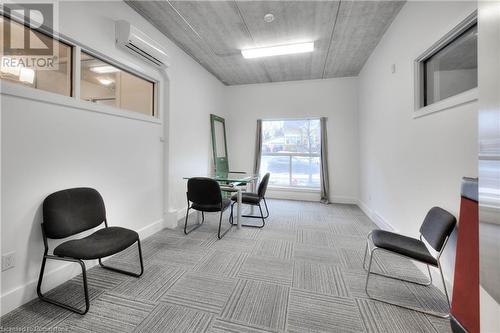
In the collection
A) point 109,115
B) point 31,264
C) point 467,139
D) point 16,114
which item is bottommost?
point 31,264

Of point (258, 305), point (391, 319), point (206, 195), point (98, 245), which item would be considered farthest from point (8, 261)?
point (391, 319)

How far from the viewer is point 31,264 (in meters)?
1.67

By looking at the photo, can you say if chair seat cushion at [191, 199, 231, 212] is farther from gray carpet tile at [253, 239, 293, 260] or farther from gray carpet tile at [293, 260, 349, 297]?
gray carpet tile at [293, 260, 349, 297]

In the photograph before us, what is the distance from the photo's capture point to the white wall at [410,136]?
1.64 metres

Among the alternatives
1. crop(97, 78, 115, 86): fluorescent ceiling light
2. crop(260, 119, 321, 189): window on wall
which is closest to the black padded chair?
crop(97, 78, 115, 86): fluorescent ceiling light

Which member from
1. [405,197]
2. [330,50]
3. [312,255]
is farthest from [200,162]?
[405,197]

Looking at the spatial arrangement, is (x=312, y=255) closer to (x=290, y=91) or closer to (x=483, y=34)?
(x=483, y=34)

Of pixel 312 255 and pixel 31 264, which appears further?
pixel 312 255

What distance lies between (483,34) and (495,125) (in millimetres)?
309

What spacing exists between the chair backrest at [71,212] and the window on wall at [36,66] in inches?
37.1

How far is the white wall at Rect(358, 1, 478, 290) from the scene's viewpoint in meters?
1.64

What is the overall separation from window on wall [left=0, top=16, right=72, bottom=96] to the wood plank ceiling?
1130 mm

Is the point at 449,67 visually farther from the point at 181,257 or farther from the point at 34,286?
the point at 34,286

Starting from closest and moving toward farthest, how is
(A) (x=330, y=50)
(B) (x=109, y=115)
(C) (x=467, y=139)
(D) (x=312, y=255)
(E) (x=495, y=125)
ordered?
(E) (x=495, y=125)
(C) (x=467, y=139)
(B) (x=109, y=115)
(D) (x=312, y=255)
(A) (x=330, y=50)
